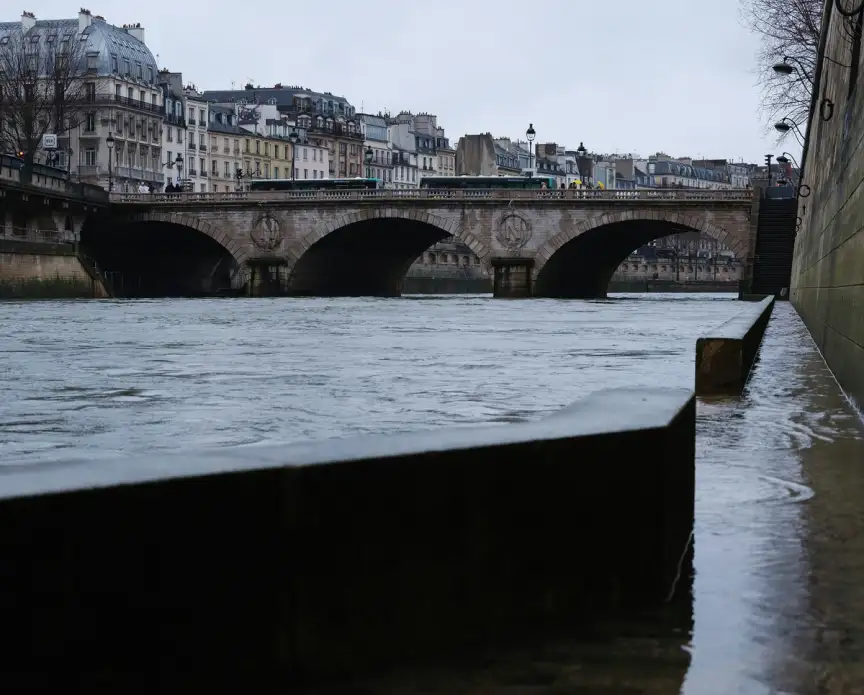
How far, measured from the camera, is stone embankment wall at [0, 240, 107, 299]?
178 ft

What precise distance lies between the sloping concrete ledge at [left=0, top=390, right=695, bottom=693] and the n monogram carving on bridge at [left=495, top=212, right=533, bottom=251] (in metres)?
63.0

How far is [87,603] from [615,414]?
181cm

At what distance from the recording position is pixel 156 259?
7638 cm

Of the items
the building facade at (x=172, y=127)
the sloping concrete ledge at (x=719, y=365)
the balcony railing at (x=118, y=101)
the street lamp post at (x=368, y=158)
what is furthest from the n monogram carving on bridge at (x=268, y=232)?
the street lamp post at (x=368, y=158)

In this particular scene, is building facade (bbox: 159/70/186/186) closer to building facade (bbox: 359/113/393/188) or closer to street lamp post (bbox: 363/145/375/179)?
street lamp post (bbox: 363/145/375/179)

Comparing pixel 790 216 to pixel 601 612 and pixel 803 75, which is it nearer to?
pixel 803 75

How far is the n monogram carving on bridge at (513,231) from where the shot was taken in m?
66.8

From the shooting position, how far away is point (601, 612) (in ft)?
12.4

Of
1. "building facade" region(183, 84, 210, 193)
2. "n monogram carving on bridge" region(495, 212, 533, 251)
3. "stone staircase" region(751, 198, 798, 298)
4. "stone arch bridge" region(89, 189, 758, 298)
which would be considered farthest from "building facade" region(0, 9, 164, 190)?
"stone staircase" region(751, 198, 798, 298)

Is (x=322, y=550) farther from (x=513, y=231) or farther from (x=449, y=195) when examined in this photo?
(x=449, y=195)

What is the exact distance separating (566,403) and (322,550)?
7.02 m

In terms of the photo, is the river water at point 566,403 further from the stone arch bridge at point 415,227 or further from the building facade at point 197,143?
the building facade at point 197,143

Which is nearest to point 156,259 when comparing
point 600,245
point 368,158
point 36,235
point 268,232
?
point 268,232

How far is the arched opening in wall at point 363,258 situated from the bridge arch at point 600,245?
212 inches
